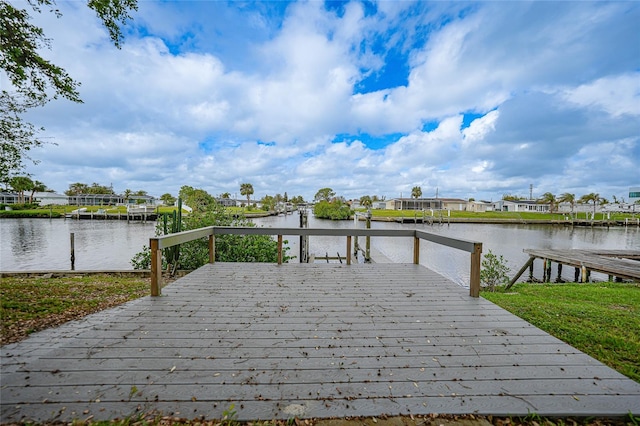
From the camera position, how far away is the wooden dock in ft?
5.24

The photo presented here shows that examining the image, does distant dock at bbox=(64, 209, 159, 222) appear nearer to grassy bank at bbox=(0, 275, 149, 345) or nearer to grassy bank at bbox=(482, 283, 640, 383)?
grassy bank at bbox=(0, 275, 149, 345)

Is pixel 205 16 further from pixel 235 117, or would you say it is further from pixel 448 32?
pixel 235 117

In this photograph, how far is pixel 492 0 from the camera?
25.7 ft

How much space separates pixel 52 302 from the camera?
3928 mm

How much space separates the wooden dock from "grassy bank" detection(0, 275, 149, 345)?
0.47 m

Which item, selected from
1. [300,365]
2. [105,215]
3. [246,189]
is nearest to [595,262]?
[300,365]

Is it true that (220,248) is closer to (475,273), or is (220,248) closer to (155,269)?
(155,269)

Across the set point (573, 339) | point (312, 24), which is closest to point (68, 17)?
point (312, 24)

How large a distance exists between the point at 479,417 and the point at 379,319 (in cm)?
140

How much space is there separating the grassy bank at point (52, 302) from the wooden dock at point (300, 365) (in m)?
0.47

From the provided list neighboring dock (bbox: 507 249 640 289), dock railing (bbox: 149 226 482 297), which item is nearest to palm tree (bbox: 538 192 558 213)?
neighboring dock (bbox: 507 249 640 289)

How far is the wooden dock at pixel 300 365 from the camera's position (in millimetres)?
1596

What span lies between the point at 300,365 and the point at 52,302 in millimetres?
4366

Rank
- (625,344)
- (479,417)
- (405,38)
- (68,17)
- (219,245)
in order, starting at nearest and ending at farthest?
1. (479,417)
2. (625,344)
3. (68,17)
4. (219,245)
5. (405,38)
